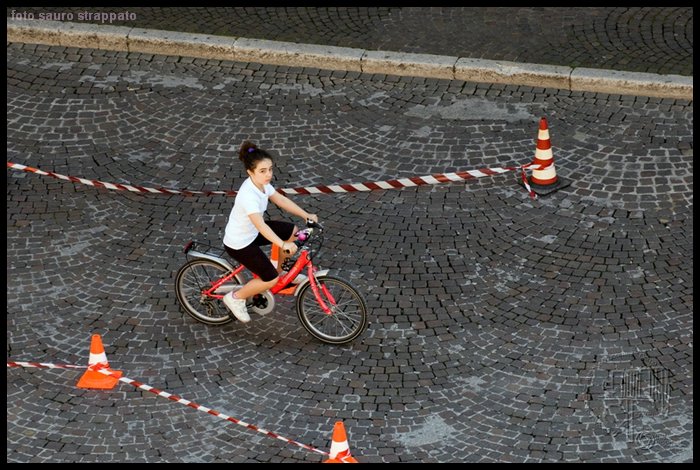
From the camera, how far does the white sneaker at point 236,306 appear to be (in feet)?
34.0

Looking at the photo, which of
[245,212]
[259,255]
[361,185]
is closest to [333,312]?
[259,255]

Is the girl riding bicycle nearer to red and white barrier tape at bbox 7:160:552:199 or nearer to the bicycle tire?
the bicycle tire

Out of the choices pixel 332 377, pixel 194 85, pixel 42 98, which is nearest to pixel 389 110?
pixel 194 85

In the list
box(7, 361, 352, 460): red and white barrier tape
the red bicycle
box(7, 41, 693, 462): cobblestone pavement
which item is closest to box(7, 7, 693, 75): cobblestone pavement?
box(7, 41, 693, 462): cobblestone pavement

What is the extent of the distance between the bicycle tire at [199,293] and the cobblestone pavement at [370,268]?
140 millimetres

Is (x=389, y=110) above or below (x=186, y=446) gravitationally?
above

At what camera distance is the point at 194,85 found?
573 inches

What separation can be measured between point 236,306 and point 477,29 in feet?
20.3

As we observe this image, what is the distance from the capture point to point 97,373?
9914 mm

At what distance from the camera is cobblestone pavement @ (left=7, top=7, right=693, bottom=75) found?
14.6 meters

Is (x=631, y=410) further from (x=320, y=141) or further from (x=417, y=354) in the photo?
(x=320, y=141)

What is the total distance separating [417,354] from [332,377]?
69cm

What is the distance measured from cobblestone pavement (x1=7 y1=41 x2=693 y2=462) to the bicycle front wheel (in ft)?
0.45

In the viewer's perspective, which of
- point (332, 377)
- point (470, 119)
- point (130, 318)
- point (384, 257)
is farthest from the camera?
point (470, 119)
